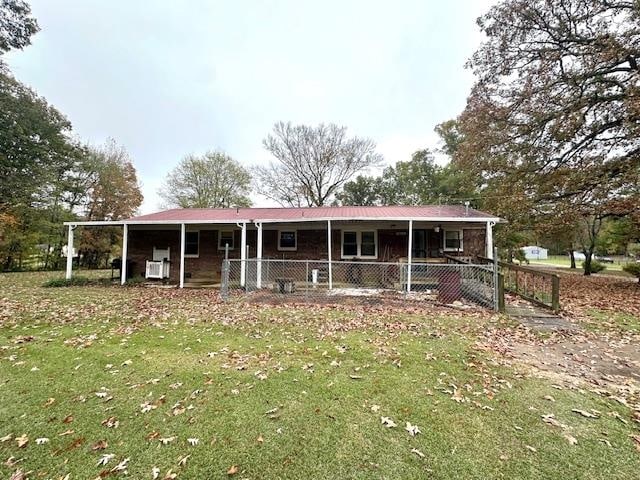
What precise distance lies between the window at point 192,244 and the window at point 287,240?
156 inches

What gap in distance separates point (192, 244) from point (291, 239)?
15.8ft

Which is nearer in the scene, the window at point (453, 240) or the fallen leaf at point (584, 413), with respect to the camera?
the fallen leaf at point (584, 413)

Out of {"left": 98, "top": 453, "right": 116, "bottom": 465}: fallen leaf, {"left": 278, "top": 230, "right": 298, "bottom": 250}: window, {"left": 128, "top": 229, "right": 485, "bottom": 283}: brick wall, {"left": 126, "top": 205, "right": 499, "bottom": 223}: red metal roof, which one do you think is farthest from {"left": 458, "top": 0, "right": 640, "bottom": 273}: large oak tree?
{"left": 98, "top": 453, "right": 116, "bottom": 465}: fallen leaf

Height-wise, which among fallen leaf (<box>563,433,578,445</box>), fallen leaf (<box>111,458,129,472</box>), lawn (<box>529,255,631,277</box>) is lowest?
fallen leaf (<box>563,433,578,445</box>)

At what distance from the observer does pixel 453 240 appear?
13.6m

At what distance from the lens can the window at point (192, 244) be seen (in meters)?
14.5

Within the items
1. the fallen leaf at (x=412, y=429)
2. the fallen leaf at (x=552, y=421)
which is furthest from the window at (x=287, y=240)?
the fallen leaf at (x=552, y=421)

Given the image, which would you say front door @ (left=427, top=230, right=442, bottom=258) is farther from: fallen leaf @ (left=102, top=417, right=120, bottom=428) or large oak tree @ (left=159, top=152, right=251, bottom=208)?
large oak tree @ (left=159, top=152, right=251, bottom=208)

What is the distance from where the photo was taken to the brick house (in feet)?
42.4

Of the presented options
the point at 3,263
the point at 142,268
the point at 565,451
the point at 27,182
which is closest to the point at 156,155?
the point at 27,182

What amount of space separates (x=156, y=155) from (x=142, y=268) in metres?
16.6

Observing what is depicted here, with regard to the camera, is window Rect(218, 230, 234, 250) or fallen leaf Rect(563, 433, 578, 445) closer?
fallen leaf Rect(563, 433, 578, 445)

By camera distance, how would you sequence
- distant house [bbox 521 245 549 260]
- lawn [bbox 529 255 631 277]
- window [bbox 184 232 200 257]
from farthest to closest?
distant house [bbox 521 245 549 260] → lawn [bbox 529 255 631 277] → window [bbox 184 232 200 257]

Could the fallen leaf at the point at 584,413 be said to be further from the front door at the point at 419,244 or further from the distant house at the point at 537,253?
the distant house at the point at 537,253
